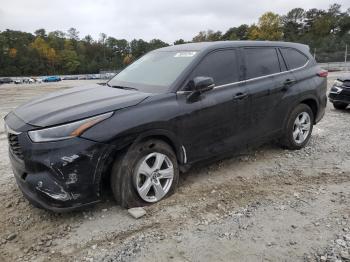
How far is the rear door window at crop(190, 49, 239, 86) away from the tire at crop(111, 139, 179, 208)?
1.04 metres

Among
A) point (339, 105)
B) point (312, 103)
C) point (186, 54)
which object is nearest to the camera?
point (186, 54)

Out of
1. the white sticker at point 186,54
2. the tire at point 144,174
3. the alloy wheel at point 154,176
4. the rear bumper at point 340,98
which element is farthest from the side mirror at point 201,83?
the rear bumper at point 340,98

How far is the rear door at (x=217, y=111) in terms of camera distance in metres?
3.99

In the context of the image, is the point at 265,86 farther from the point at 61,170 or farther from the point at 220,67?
the point at 61,170

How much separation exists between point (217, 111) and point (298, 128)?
6.65 feet

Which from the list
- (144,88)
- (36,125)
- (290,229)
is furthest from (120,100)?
(290,229)

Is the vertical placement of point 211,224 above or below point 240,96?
below

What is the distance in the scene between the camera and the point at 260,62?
4918mm

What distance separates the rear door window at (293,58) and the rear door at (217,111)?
1194 mm

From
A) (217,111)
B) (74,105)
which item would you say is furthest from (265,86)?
(74,105)

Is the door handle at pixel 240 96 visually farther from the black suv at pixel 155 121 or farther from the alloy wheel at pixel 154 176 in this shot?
the alloy wheel at pixel 154 176

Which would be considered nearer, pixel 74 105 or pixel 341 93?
pixel 74 105

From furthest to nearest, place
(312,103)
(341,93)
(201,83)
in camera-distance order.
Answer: (341,93), (312,103), (201,83)

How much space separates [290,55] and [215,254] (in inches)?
148
